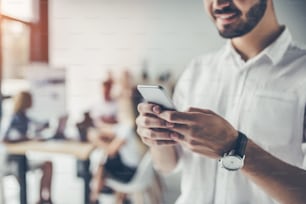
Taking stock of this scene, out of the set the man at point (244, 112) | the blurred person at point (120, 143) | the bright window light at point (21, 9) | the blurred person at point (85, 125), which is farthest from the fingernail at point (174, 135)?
the bright window light at point (21, 9)

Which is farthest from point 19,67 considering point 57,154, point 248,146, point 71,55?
point 248,146

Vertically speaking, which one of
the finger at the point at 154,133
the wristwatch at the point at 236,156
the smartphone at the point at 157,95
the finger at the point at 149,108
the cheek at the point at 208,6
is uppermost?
the cheek at the point at 208,6

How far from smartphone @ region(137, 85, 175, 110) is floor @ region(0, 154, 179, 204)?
0.23 meters

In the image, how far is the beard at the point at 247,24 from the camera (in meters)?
1.07

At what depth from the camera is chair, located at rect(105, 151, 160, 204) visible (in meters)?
1.17

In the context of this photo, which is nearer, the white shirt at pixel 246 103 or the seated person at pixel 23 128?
the white shirt at pixel 246 103

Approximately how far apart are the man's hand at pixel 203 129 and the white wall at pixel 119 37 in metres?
0.13

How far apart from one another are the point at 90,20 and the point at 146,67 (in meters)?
0.21

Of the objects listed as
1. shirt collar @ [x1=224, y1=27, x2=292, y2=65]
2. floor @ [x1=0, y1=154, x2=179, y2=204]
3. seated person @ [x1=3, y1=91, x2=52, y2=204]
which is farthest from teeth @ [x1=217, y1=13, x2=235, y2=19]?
seated person @ [x1=3, y1=91, x2=52, y2=204]

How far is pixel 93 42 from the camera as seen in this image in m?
1.15

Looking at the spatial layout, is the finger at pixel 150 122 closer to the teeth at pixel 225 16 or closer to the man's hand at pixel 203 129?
the man's hand at pixel 203 129

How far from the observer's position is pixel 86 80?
3.80 feet

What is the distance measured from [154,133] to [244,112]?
26 centimetres

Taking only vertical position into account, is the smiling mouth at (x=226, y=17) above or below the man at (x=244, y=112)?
above
